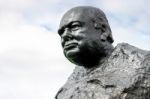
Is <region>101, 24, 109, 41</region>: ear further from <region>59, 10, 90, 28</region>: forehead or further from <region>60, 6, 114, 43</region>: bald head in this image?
<region>59, 10, 90, 28</region>: forehead

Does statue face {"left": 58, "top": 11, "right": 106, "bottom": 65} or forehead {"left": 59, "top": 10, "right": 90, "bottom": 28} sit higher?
forehead {"left": 59, "top": 10, "right": 90, "bottom": 28}

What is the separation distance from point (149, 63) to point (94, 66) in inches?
35.9

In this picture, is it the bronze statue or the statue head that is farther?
the statue head

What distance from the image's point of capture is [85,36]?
8992 mm

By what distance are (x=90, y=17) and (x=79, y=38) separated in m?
0.39

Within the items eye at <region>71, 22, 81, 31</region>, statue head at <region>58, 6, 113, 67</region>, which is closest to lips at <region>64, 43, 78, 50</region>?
statue head at <region>58, 6, 113, 67</region>

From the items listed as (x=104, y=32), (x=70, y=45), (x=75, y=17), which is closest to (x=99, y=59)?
(x=104, y=32)

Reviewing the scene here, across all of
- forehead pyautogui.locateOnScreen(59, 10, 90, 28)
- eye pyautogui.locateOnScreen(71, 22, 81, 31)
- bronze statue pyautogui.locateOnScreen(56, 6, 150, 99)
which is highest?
forehead pyautogui.locateOnScreen(59, 10, 90, 28)

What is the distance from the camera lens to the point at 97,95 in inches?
349

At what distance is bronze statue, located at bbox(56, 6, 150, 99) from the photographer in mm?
8688

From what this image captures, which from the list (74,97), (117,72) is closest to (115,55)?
(117,72)

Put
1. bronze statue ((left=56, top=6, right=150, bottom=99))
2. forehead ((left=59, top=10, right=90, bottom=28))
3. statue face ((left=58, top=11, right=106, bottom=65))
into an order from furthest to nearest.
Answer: forehead ((left=59, top=10, right=90, bottom=28)) < statue face ((left=58, top=11, right=106, bottom=65)) < bronze statue ((left=56, top=6, right=150, bottom=99))

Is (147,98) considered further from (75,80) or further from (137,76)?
(75,80)

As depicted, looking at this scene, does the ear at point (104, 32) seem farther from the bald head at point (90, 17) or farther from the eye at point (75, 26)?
the eye at point (75, 26)
